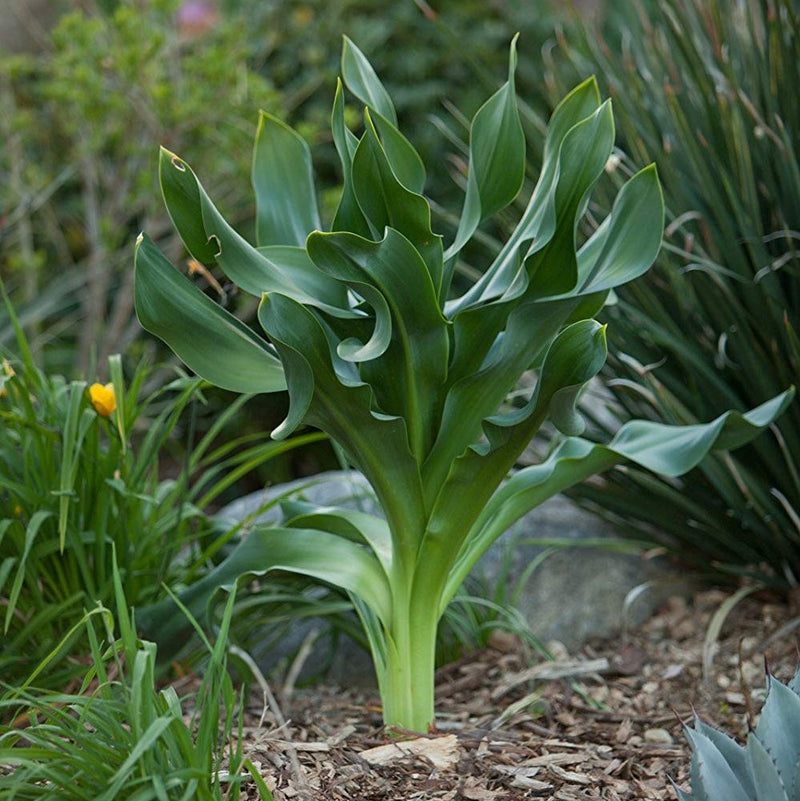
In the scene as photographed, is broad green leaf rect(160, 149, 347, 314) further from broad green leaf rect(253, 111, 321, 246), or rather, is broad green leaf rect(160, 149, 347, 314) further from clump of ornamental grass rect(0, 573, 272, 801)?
clump of ornamental grass rect(0, 573, 272, 801)

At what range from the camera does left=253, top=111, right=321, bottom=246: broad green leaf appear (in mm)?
1898

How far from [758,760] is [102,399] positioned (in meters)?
1.25

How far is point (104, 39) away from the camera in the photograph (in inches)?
169

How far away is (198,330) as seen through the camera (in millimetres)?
1645

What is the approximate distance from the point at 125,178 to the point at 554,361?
2953 mm

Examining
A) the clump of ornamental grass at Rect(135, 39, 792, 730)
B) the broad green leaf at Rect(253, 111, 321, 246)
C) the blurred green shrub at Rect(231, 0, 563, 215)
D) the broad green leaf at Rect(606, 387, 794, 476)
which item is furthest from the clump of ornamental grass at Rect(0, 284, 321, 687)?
the blurred green shrub at Rect(231, 0, 563, 215)

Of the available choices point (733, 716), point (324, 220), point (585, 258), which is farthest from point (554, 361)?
point (324, 220)

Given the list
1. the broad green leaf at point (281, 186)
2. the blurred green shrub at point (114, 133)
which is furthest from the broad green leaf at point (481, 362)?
the blurred green shrub at point (114, 133)

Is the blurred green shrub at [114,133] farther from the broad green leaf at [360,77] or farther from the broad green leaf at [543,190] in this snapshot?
the broad green leaf at [543,190]

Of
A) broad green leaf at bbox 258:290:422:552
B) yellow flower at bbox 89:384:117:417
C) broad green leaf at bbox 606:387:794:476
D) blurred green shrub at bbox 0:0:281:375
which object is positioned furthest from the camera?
blurred green shrub at bbox 0:0:281:375

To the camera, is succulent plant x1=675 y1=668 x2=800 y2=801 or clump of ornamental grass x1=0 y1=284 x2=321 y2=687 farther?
clump of ornamental grass x1=0 y1=284 x2=321 y2=687

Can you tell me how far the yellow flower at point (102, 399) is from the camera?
1.97 meters

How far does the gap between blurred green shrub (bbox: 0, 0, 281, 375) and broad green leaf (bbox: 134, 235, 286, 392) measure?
174cm

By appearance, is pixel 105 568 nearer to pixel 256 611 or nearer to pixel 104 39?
pixel 256 611
